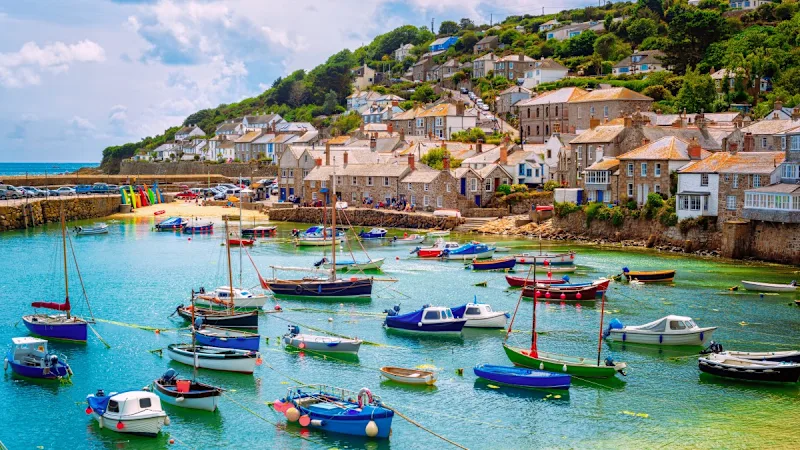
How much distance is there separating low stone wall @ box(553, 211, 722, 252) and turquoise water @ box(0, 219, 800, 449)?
3751mm

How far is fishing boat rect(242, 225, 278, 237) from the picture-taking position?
82.9 meters

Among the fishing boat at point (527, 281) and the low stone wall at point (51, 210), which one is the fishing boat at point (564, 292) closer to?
the fishing boat at point (527, 281)

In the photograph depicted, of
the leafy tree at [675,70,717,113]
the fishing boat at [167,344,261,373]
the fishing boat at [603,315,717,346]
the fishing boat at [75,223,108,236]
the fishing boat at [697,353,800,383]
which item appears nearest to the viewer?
the fishing boat at [697,353,800,383]

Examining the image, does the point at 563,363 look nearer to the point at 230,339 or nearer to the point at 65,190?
the point at 230,339

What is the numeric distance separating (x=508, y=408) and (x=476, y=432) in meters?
2.70

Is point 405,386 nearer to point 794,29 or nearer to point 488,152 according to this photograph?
point 488,152

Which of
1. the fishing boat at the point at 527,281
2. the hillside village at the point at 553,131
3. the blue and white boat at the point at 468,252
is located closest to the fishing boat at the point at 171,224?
the hillside village at the point at 553,131

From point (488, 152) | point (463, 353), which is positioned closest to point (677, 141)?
point (488, 152)

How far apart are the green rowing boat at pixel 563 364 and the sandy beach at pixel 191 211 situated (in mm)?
64871

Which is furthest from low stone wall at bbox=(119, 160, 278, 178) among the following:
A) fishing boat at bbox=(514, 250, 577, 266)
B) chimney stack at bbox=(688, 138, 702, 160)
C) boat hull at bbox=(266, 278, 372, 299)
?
boat hull at bbox=(266, 278, 372, 299)

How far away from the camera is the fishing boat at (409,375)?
111 ft

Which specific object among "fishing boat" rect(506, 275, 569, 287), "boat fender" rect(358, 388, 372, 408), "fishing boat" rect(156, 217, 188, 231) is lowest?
"boat fender" rect(358, 388, 372, 408)

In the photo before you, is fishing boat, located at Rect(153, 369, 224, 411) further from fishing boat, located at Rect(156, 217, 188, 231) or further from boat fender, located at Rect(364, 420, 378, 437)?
fishing boat, located at Rect(156, 217, 188, 231)

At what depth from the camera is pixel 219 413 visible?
31359mm
